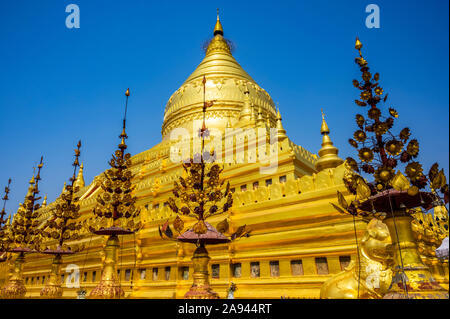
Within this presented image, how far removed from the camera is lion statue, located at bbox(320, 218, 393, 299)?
5898 millimetres

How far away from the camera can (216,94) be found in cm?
2877

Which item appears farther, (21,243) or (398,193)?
(21,243)

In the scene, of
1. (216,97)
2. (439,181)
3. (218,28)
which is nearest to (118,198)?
(439,181)

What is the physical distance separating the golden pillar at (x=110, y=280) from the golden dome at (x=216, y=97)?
702 inches

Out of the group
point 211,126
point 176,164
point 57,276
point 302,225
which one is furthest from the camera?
point 211,126

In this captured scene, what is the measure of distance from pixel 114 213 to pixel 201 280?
445 centimetres

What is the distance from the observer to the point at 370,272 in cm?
603

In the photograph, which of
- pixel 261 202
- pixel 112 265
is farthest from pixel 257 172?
pixel 112 265

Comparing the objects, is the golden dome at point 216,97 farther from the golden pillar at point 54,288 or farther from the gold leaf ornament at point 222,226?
the gold leaf ornament at point 222,226

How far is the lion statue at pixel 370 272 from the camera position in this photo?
232 inches

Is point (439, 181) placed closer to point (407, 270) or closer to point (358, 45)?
point (407, 270)

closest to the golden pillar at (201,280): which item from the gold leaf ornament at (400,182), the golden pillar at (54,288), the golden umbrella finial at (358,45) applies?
the gold leaf ornament at (400,182)
